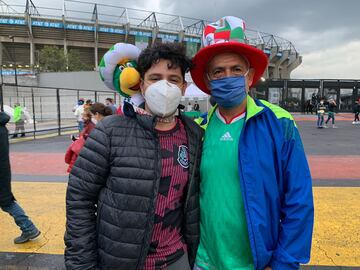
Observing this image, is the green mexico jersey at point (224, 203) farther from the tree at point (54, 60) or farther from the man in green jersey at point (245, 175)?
the tree at point (54, 60)

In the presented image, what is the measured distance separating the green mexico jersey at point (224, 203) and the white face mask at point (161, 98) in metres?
0.31

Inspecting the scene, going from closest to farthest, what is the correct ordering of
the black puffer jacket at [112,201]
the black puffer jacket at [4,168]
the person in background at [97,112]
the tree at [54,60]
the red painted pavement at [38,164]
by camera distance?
the black puffer jacket at [112,201] → the black puffer jacket at [4,168] → the person in background at [97,112] → the red painted pavement at [38,164] → the tree at [54,60]

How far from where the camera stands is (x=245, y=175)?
1.56 meters

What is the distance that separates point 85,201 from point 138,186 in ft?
0.89

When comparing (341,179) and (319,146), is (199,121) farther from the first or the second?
(319,146)

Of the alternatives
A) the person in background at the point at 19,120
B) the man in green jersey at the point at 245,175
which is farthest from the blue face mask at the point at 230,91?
the person in background at the point at 19,120

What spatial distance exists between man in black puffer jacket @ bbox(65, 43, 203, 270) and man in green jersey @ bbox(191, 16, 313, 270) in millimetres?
145

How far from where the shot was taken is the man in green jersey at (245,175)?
1534mm

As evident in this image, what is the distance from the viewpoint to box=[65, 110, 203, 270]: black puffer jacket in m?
1.53

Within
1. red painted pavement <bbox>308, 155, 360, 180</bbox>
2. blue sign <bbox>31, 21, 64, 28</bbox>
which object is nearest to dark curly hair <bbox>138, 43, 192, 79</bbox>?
red painted pavement <bbox>308, 155, 360, 180</bbox>

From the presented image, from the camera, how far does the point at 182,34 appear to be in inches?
1977

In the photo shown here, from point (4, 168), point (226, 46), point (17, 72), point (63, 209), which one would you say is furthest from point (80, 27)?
point (226, 46)

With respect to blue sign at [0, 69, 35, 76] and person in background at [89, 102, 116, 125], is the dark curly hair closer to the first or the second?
person in background at [89, 102, 116, 125]

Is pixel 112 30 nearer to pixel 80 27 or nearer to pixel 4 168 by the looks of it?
pixel 80 27
